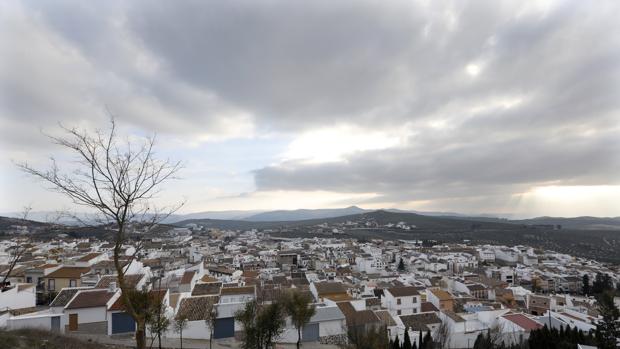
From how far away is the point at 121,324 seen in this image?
1647 centimetres

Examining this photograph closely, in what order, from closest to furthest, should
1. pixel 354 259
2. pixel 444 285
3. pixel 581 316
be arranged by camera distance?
1. pixel 581 316
2. pixel 444 285
3. pixel 354 259

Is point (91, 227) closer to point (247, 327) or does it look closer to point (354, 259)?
point (247, 327)

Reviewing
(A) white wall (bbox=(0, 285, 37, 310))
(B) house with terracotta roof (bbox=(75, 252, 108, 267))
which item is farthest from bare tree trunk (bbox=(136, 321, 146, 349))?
(B) house with terracotta roof (bbox=(75, 252, 108, 267))

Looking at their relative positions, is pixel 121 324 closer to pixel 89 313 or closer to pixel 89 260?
pixel 89 313

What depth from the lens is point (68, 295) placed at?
18719 mm

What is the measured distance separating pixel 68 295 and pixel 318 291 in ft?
50.4

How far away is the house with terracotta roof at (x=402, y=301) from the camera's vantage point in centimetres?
2770

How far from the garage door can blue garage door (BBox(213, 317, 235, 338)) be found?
11.7ft

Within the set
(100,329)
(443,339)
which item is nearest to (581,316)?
(443,339)

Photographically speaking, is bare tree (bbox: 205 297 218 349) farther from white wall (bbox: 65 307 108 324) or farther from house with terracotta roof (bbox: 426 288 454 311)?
house with terracotta roof (bbox: 426 288 454 311)

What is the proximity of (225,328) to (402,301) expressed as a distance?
51.3 feet

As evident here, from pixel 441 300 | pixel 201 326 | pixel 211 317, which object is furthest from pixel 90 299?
pixel 441 300

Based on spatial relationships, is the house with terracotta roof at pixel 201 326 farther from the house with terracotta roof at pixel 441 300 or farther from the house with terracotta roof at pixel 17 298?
the house with terracotta roof at pixel 441 300

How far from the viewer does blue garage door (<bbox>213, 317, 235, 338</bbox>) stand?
56.8 feet
